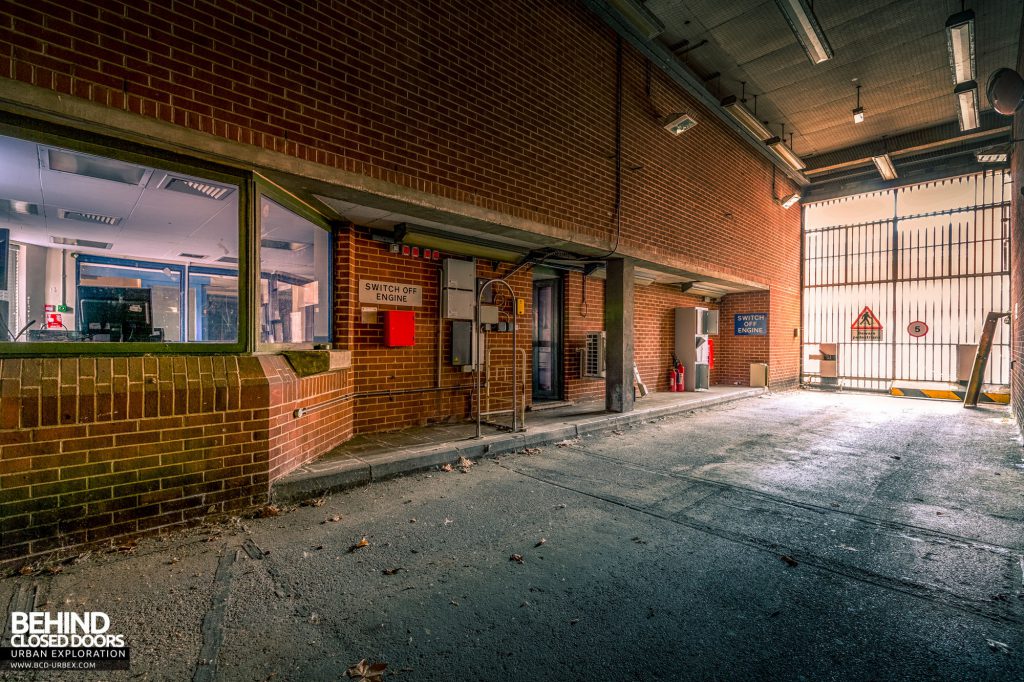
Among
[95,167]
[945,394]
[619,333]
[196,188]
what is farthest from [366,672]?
[945,394]

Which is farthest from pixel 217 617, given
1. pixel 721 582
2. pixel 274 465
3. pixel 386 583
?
pixel 721 582

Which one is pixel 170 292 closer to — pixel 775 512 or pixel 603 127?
pixel 775 512

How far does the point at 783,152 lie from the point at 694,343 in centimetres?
514

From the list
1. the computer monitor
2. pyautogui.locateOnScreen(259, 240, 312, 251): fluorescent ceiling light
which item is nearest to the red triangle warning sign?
pyautogui.locateOnScreen(259, 240, 312, 251): fluorescent ceiling light

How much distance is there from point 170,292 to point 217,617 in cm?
303

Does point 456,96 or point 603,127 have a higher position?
point 603,127

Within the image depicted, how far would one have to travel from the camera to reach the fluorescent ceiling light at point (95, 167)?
331cm

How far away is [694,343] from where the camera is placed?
1134cm

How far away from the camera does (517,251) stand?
7156mm

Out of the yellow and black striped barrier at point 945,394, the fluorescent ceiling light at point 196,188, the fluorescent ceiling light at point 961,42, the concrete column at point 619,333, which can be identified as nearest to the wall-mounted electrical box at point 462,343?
the concrete column at point 619,333

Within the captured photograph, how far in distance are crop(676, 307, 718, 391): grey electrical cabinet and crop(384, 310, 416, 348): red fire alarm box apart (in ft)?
26.0

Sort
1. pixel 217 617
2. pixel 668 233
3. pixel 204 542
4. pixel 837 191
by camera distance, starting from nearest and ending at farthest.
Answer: pixel 217 617, pixel 204 542, pixel 668 233, pixel 837 191

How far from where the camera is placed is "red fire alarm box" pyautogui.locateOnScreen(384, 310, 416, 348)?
19.1 feet

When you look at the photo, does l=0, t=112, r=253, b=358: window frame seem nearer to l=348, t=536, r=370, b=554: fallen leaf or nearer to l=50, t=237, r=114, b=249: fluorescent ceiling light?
l=348, t=536, r=370, b=554: fallen leaf
